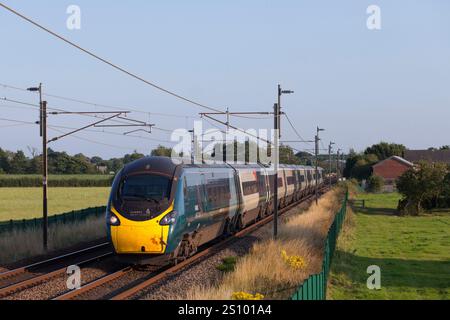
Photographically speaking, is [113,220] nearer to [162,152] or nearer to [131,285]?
[131,285]

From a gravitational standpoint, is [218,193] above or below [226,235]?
above

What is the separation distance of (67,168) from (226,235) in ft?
277

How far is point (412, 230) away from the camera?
3575 cm

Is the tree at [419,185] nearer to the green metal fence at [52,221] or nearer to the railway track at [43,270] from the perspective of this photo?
the green metal fence at [52,221]

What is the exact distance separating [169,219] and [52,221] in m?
13.8

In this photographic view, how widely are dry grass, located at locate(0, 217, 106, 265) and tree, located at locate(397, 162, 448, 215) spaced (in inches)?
1173

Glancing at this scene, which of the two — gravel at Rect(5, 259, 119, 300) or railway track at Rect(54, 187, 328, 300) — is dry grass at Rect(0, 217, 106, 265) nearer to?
gravel at Rect(5, 259, 119, 300)

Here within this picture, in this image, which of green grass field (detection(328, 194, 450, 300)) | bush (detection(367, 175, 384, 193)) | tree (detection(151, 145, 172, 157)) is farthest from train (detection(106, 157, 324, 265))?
bush (detection(367, 175, 384, 193))

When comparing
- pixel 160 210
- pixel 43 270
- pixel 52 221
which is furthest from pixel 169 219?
pixel 52 221

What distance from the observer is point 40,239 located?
22.5 m

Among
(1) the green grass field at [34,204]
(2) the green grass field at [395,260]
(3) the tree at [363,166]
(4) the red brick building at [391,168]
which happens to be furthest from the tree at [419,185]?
(3) the tree at [363,166]
